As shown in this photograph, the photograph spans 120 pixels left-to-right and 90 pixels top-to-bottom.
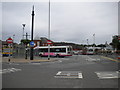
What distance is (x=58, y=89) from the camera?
6949 mm

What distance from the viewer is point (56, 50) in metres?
40.5

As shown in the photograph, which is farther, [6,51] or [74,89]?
[6,51]

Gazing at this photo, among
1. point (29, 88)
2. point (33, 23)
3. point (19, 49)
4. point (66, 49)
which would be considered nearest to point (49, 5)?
point (33, 23)

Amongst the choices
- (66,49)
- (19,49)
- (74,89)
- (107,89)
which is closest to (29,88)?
(74,89)

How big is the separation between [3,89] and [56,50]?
33405 millimetres

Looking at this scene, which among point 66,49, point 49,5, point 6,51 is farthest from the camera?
point 66,49

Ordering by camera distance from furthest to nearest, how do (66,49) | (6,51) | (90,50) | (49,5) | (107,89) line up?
(90,50) → (66,49) → (49,5) → (6,51) → (107,89)

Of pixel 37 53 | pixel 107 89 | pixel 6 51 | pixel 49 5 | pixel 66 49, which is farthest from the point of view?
pixel 37 53

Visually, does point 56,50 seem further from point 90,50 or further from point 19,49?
point 90,50

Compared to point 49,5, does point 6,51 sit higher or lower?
lower

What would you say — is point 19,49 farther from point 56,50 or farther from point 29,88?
point 29,88

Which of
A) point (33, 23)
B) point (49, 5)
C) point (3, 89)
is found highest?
point (49, 5)

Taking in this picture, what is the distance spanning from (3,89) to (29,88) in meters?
1.11

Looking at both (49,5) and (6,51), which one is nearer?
(6,51)
